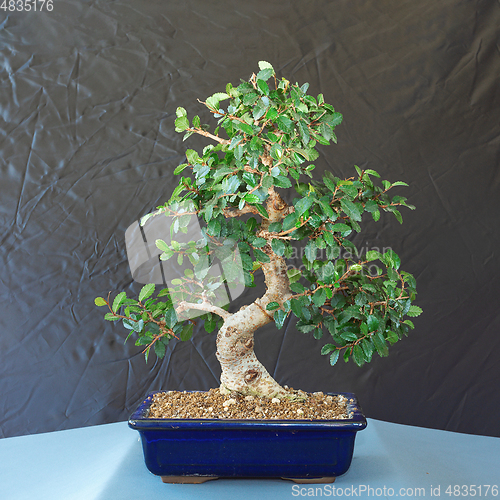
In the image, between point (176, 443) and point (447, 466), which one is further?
point (447, 466)

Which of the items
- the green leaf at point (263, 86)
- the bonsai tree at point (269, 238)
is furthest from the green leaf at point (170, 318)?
the green leaf at point (263, 86)

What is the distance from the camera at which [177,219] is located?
1.09 meters

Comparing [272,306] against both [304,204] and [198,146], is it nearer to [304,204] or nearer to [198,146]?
[304,204]

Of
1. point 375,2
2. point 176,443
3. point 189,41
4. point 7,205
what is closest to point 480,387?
point 176,443

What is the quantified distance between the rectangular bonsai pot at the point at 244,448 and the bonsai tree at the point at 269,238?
0.60 feet

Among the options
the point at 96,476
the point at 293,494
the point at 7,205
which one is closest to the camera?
the point at 293,494

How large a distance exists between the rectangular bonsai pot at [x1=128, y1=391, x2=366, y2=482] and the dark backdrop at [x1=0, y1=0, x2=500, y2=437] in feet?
2.48

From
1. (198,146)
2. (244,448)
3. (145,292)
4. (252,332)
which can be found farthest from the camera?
(198,146)

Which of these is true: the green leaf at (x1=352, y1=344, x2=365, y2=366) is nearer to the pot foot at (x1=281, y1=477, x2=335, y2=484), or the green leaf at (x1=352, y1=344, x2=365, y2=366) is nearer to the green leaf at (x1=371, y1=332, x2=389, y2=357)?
the green leaf at (x1=371, y1=332, x2=389, y2=357)

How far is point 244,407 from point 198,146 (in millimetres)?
1045

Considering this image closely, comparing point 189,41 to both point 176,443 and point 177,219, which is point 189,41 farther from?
point 176,443

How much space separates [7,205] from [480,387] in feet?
6.43

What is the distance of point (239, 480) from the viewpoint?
1.08 meters

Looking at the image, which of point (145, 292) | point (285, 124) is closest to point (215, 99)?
point (285, 124)
